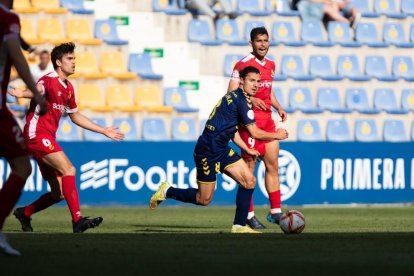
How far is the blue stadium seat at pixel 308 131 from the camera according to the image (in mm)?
21484

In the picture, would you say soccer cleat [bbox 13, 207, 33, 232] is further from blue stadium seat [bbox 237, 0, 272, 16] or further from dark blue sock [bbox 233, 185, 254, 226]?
blue stadium seat [bbox 237, 0, 272, 16]

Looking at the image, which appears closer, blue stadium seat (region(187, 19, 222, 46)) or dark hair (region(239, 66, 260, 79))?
dark hair (region(239, 66, 260, 79))

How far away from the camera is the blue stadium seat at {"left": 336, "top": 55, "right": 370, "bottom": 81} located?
23.0 m

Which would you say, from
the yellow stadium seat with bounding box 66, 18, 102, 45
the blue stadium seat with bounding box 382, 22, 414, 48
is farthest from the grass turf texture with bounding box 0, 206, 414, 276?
the blue stadium seat with bounding box 382, 22, 414, 48

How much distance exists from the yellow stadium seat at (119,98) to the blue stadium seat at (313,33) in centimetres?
412

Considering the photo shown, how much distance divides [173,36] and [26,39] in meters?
2.95

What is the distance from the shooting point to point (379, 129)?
74.4 ft

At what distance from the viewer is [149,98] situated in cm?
2119

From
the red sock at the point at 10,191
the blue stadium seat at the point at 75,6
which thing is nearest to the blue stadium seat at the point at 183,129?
the blue stadium seat at the point at 75,6

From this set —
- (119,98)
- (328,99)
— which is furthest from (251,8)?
(119,98)

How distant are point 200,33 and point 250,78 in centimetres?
967

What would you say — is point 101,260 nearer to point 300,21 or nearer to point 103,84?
point 103,84

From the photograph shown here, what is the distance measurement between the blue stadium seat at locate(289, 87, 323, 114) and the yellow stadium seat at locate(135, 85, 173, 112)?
244 centimetres

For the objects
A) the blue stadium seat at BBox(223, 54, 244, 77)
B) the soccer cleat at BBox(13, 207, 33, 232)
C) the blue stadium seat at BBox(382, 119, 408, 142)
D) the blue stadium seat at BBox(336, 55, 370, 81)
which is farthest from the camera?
the blue stadium seat at BBox(336, 55, 370, 81)
